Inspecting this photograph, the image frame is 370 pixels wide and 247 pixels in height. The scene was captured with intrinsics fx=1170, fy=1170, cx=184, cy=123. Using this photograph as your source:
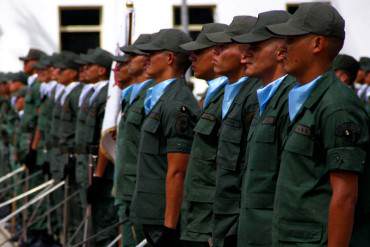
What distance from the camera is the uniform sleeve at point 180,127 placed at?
7.09 m

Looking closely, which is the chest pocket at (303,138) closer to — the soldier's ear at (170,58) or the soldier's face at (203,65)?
the soldier's face at (203,65)

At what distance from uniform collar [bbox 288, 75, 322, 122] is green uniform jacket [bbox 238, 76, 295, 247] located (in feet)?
0.56

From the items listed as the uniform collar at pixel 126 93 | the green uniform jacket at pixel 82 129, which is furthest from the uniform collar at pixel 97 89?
the uniform collar at pixel 126 93

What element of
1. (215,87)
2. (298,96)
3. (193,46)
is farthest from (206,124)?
(298,96)

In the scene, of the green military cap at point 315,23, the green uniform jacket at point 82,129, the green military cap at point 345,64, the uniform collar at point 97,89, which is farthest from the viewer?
the green uniform jacket at point 82,129

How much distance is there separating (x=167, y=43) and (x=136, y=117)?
77cm

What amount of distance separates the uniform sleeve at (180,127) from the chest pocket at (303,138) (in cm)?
217

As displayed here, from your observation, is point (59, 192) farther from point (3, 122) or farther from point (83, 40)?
point (83, 40)

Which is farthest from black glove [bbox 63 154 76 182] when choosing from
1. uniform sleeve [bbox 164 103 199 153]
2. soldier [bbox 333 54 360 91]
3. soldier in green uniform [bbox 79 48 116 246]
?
uniform sleeve [bbox 164 103 199 153]

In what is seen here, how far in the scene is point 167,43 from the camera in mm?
7582

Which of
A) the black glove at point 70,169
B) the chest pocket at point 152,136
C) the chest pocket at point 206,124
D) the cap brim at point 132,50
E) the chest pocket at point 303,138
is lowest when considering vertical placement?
the black glove at point 70,169

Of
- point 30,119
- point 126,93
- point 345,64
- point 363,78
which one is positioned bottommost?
point 30,119

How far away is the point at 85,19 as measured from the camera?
22.4m

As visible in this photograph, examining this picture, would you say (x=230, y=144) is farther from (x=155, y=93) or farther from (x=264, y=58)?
(x=155, y=93)
